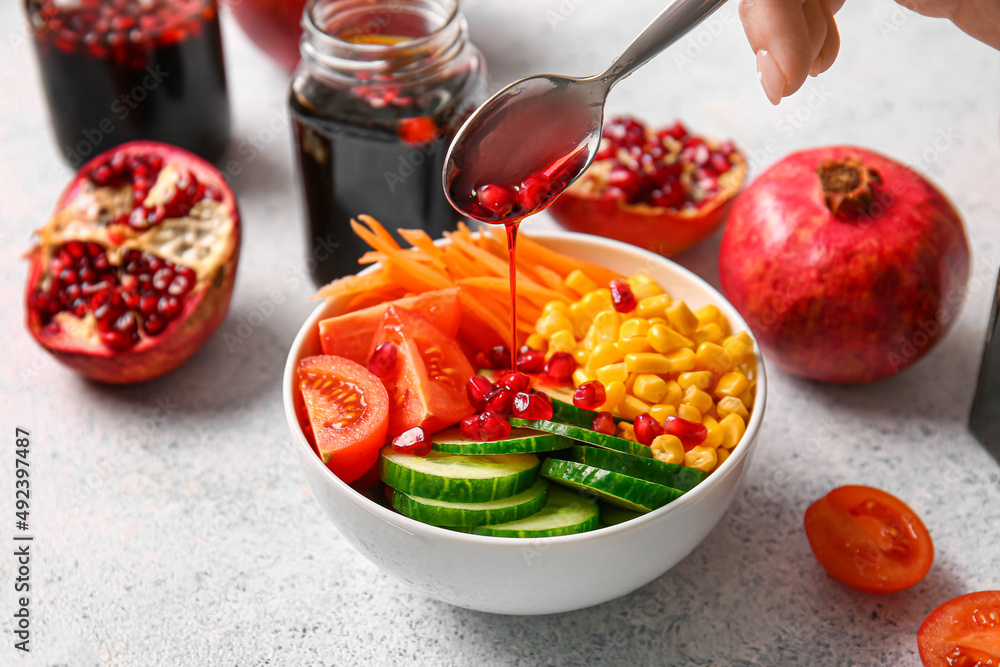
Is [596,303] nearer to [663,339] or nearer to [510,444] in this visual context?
[663,339]

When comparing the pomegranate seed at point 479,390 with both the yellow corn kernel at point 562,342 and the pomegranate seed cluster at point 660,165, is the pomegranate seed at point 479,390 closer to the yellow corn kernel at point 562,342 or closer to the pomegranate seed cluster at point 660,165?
the yellow corn kernel at point 562,342

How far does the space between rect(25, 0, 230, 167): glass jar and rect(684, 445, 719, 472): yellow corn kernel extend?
1.96 metres

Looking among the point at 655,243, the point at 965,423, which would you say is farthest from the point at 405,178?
the point at 965,423

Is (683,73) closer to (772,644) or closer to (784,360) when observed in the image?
(784,360)

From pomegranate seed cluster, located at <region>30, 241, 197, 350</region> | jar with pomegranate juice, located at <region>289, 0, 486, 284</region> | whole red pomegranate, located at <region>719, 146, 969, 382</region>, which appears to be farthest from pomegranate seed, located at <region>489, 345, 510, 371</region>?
pomegranate seed cluster, located at <region>30, 241, 197, 350</region>

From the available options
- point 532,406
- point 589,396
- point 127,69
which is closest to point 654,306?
point 589,396

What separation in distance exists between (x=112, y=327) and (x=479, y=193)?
105 cm

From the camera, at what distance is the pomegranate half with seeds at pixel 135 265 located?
2.29 meters

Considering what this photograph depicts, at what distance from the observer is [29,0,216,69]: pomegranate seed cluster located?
2.63 meters

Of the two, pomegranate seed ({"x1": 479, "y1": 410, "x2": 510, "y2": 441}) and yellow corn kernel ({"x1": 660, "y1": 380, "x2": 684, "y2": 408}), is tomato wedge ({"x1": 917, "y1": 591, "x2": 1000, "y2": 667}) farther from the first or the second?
pomegranate seed ({"x1": 479, "y1": 410, "x2": 510, "y2": 441})

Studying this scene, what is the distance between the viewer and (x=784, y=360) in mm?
2367

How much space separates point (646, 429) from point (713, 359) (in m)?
0.24

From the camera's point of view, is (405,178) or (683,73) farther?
(683,73)

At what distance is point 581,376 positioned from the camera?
1.88 metres
